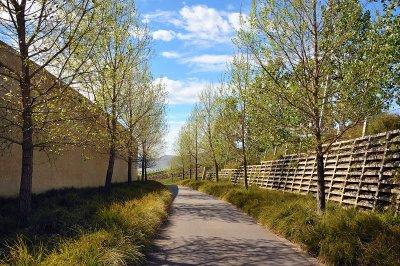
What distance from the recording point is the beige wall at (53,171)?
10.7 metres

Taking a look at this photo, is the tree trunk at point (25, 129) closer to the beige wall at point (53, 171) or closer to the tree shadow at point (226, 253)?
the beige wall at point (53, 171)

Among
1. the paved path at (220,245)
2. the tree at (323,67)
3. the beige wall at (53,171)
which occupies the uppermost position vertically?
the tree at (323,67)

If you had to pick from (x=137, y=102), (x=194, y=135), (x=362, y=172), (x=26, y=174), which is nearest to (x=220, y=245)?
(x=362, y=172)

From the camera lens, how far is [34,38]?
8.43m

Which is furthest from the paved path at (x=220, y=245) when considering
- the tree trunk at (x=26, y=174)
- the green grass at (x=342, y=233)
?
the tree trunk at (x=26, y=174)

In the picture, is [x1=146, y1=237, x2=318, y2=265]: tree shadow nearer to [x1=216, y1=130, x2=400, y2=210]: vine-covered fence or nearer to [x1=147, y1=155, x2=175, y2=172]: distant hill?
[x1=216, y1=130, x2=400, y2=210]: vine-covered fence

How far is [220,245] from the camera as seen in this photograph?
27.7 ft

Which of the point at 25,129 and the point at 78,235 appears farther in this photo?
the point at 25,129

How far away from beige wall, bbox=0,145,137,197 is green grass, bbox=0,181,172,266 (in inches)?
27.4

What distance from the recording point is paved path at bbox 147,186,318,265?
709 cm

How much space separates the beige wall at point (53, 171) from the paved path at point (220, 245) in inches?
134

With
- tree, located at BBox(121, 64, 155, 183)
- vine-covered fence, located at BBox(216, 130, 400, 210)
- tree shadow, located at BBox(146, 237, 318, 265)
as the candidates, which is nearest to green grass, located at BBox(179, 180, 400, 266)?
tree shadow, located at BBox(146, 237, 318, 265)

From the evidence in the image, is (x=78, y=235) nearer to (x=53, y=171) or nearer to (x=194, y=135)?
(x=53, y=171)

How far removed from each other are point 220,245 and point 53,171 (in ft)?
27.5
